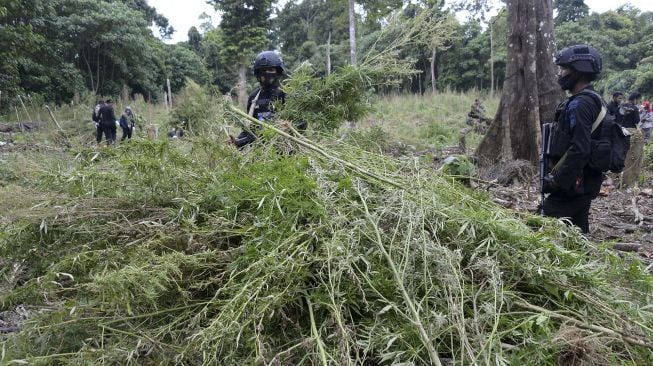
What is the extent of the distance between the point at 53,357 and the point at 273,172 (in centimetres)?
99

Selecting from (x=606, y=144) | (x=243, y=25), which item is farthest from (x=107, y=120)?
(x=243, y=25)

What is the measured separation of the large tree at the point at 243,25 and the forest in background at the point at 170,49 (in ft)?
0.17

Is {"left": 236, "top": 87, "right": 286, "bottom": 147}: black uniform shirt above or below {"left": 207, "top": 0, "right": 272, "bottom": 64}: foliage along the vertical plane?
below

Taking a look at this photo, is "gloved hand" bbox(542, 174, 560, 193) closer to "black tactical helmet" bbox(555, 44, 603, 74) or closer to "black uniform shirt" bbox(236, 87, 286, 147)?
"black tactical helmet" bbox(555, 44, 603, 74)

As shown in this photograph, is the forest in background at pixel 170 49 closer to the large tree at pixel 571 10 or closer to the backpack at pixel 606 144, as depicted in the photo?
the large tree at pixel 571 10

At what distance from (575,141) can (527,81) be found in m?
3.83

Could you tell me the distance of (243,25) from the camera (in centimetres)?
2370

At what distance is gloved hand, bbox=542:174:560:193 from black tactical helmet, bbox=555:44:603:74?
27.9 inches

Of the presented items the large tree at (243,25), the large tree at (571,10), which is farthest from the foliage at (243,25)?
the large tree at (571,10)

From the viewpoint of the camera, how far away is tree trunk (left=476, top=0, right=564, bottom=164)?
6.25 m

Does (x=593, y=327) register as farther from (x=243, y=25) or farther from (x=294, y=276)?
(x=243, y=25)

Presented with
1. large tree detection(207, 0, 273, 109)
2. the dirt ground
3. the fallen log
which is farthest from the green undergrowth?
large tree detection(207, 0, 273, 109)

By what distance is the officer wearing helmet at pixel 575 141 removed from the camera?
2.82m

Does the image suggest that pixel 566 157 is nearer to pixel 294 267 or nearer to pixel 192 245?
pixel 294 267
